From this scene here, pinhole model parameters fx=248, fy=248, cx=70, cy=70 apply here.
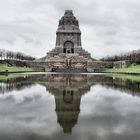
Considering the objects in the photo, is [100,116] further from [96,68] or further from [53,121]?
[96,68]

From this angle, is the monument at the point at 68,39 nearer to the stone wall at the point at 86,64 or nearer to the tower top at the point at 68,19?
the tower top at the point at 68,19

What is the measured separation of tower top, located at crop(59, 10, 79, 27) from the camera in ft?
385

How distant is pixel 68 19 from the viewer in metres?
117

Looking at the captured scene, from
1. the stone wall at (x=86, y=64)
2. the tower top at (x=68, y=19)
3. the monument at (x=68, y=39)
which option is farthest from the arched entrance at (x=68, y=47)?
the stone wall at (x=86, y=64)

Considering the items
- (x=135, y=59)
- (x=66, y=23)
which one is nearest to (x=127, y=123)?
(x=135, y=59)

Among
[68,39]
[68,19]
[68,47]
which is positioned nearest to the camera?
[68,19]

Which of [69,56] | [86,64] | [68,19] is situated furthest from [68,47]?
[86,64]

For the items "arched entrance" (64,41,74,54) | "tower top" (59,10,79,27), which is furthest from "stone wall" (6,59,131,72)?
"tower top" (59,10,79,27)

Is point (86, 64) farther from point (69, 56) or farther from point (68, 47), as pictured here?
point (68, 47)

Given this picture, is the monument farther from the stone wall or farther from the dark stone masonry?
the stone wall

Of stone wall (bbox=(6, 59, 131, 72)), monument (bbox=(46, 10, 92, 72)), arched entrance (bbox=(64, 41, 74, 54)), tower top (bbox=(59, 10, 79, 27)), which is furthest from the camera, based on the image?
arched entrance (bbox=(64, 41, 74, 54))

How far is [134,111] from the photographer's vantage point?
12.3 meters

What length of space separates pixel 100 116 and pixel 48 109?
2889mm

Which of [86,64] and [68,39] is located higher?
[68,39]
